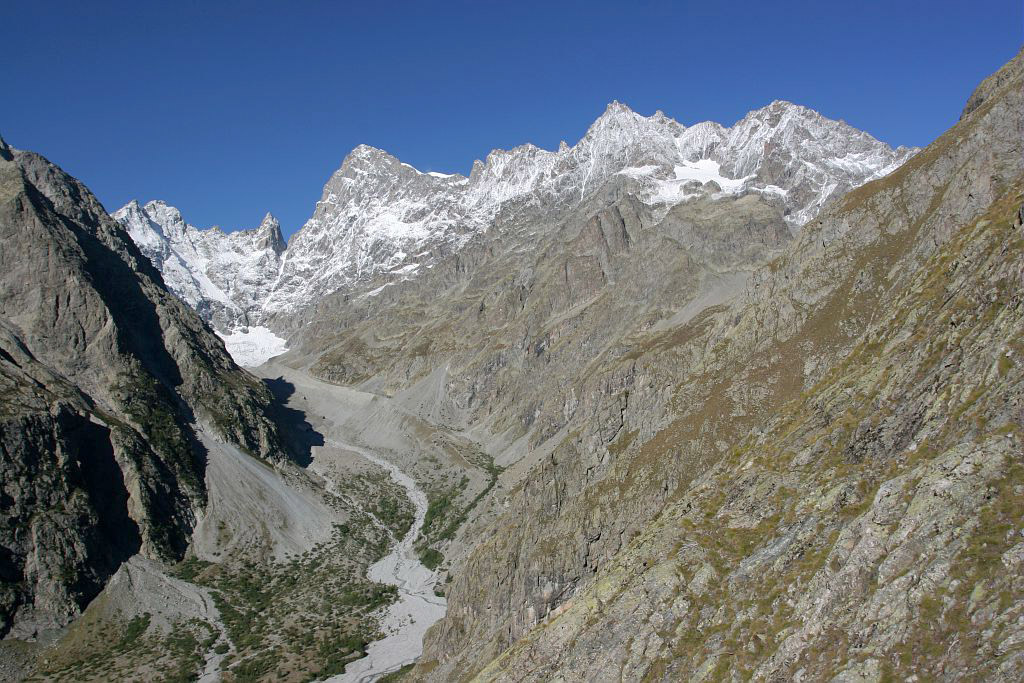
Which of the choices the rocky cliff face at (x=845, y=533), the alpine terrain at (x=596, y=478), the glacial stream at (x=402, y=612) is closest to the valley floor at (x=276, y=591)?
the glacial stream at (x=402, y=612)

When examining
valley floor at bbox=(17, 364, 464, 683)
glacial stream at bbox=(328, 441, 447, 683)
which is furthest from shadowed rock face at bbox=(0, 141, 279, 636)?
glacial stream at bbox=(328, 441, 447, 683)

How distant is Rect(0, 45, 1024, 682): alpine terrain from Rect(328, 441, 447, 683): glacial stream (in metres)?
0.66

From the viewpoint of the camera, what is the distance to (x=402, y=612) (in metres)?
96.9

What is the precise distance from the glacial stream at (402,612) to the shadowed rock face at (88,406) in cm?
3481

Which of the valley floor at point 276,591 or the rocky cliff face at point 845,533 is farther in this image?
the valley floor at point 276,591

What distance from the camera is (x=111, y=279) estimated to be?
162 metres

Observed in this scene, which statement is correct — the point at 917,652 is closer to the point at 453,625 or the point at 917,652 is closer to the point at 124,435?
the point at 453,625

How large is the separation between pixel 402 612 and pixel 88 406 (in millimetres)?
67461

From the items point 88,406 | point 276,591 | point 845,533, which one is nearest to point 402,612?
point 276,591

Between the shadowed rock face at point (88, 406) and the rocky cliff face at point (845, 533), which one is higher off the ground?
the shadowed rock face at point (88, 406)

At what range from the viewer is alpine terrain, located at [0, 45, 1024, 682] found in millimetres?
22984

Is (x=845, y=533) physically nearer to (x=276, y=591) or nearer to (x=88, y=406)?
(x=276, y=591)

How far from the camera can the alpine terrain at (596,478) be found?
2298 cm

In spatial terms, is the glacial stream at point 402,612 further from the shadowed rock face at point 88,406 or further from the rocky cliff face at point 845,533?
the shadowed rock face at point 88,406
